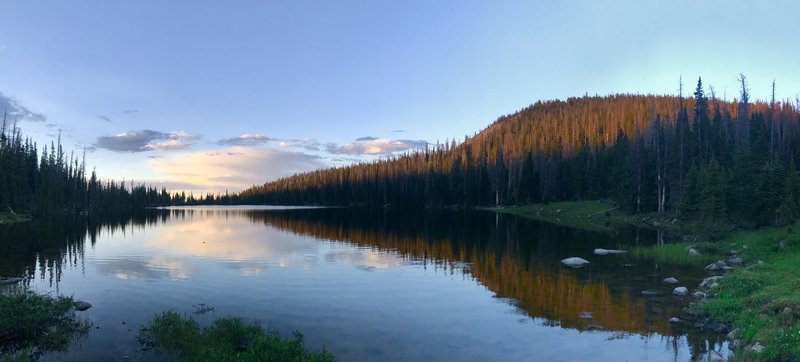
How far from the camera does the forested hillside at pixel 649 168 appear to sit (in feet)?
156

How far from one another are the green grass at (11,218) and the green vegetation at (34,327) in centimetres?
7677

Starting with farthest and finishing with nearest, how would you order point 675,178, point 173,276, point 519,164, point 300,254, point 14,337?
point 519,164 → point 675,178 → point 300,254 → point 173,276 → point 14,337

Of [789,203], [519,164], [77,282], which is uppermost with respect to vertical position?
[519,164]

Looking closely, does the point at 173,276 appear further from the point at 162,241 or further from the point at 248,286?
the point at 162,241

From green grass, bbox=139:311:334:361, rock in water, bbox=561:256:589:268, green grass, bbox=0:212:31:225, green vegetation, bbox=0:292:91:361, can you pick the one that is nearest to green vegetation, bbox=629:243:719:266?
rock in water, bbox=561:256:589:268

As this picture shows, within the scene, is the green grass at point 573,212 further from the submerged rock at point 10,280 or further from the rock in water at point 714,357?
the submerged rock at point 10,280

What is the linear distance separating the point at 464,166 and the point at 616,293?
5720 inches

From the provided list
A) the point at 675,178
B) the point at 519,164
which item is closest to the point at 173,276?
the point at 675,178

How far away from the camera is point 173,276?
31.7 meters

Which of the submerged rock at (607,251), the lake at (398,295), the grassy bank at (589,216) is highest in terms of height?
the grassy bank at (589,216)

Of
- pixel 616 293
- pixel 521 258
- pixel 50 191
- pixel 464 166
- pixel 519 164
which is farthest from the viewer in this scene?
pixel 464 166

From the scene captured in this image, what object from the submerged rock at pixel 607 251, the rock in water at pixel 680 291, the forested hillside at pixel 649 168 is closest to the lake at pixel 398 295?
the rock in water at pixel 680 291

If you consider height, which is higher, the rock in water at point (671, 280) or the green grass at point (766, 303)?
the green grass at point (766, 303)

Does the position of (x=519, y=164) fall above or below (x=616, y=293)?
above
